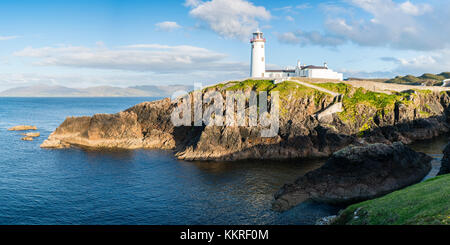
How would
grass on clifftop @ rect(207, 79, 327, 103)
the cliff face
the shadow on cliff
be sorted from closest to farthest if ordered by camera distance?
the shadow on cliff, the cliff face, grass on clifftop @ rect(207, 79, 327, 103)

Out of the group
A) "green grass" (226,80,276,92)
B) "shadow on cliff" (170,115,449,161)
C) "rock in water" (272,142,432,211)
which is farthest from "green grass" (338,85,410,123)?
"rock in water" (272,142,432,211)

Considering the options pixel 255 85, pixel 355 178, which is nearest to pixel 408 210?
pixel 355 178

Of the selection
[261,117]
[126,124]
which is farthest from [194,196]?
[126,124]

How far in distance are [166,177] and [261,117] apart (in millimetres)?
31732

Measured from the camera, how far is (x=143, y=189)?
1818 inches

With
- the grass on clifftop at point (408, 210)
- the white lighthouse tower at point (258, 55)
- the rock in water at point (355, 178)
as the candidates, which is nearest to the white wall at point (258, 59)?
the white lighthouse tower at point (258, 55)

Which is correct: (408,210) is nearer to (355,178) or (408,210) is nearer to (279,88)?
(355,178)

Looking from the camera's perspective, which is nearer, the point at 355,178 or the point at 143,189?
the point at 355,178

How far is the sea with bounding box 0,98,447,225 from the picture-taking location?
35.5 m

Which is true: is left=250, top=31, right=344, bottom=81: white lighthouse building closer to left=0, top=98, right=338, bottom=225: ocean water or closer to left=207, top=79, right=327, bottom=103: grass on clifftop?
left=207, top=79, right=327, bottom=103: grass on clifftop

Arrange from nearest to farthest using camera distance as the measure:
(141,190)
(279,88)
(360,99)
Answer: (141,190), (360,99), (279,88)

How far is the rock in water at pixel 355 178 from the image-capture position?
37.8 m

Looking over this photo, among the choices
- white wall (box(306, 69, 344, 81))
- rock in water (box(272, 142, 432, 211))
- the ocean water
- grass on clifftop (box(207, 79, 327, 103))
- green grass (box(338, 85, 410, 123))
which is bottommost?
the ocean water

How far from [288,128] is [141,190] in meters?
39.3
